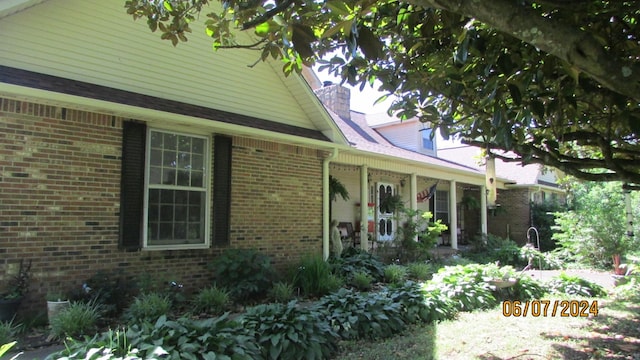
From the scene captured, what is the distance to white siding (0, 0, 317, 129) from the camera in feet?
20.5

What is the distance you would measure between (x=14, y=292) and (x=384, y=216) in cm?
1117

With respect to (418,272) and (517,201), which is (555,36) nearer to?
(418,272)

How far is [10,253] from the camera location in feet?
18.5

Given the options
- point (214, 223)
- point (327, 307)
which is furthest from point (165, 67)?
point (327, 307)

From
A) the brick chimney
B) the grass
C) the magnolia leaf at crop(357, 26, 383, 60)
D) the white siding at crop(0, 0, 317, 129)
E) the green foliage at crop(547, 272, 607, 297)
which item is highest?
the brick chimney

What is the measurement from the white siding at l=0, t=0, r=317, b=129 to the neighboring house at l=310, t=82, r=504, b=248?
2.95 m

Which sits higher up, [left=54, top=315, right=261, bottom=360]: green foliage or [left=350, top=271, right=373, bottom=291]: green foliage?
[left=54, top=315, right=261, bottom=360]: green foliage

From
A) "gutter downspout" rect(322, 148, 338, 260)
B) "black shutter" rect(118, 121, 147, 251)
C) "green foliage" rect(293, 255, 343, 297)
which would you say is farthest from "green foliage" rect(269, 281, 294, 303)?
"gutter downspout" rect(322, 148, 338, 260)

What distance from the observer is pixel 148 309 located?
220 inches

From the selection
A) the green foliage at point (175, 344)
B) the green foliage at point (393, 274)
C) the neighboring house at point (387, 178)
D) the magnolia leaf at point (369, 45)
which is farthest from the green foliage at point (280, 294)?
the magnolia leaf at point (369, 45)

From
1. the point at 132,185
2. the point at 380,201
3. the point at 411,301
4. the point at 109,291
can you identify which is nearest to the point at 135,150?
the point at 132,185

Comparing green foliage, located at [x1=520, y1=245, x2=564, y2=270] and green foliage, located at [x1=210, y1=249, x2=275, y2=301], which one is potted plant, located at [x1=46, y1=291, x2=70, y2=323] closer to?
green foliage, located at [x1=210, y1=249, x2=275, y2=301]

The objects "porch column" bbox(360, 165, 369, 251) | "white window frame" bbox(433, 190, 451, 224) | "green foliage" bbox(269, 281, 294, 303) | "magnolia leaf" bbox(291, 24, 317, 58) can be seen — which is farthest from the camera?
"white window frame" bbox(433, 190, 451, 224)

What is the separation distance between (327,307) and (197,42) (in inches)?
210
